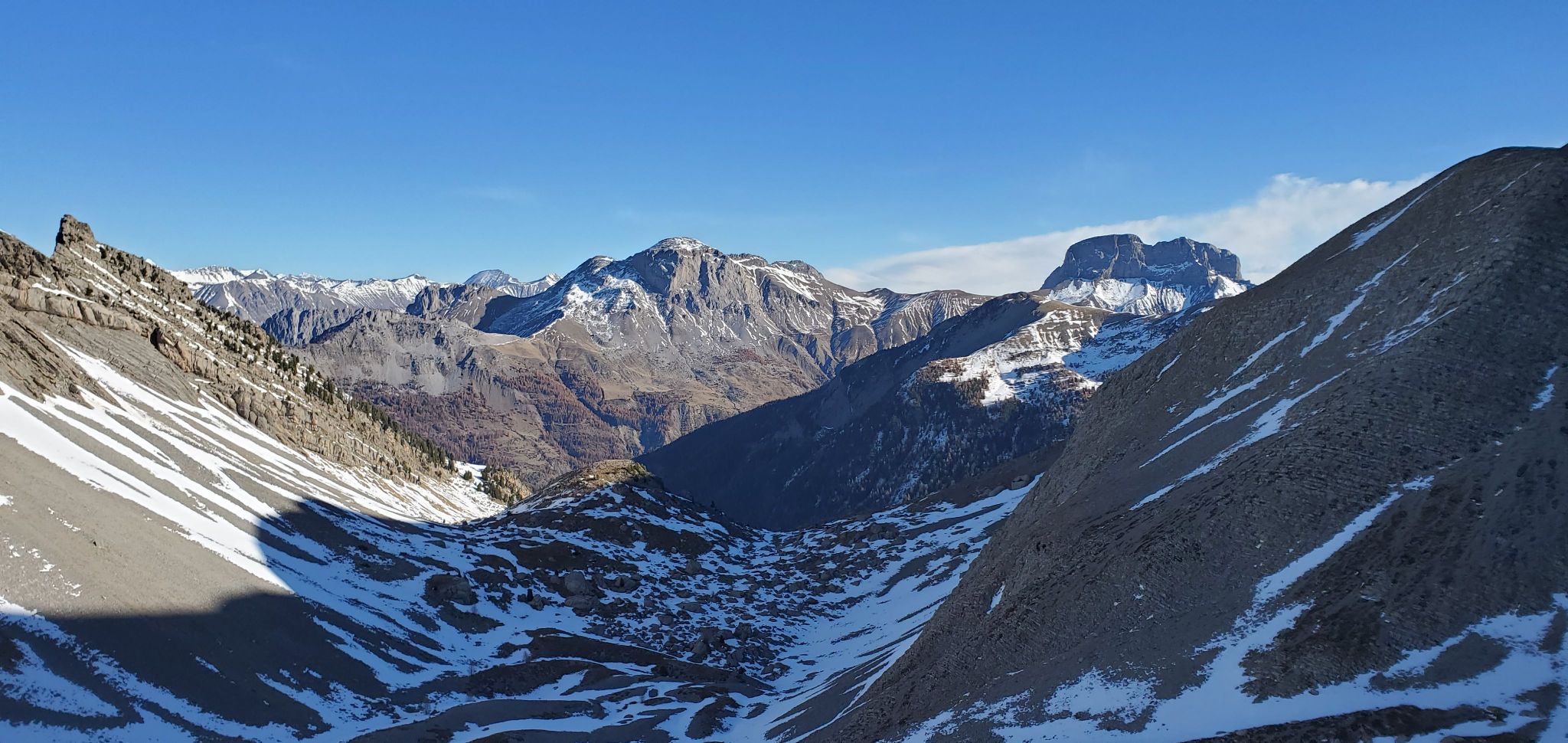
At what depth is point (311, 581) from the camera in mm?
78500

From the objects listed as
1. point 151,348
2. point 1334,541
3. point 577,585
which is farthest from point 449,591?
point 1334,541

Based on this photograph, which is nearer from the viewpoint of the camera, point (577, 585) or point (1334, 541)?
point (1334, 541)

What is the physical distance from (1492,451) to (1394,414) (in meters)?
4.50

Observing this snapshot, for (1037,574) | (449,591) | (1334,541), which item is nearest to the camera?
(1334,541)

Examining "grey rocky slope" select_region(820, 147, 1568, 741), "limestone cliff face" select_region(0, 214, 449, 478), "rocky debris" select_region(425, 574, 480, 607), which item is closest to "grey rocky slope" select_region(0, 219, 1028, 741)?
"rocky debris" select_region(425, 574, 480, 607)

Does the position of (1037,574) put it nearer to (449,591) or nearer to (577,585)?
(449,591)

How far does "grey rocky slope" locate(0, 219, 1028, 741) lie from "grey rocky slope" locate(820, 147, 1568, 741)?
23.6m

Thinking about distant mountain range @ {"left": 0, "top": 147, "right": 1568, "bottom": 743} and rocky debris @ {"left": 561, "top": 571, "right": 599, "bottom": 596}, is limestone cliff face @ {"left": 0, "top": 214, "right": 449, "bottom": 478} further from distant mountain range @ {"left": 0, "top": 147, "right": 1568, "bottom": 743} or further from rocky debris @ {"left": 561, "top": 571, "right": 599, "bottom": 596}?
rocky debris @ {"left": 561, "top": 571, "right": 599, "bottom": 596}

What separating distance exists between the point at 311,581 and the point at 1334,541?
254 ft

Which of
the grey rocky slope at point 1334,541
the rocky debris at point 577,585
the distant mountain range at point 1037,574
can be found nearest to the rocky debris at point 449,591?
the distant mountain range at point 1037,574

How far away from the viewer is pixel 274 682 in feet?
197

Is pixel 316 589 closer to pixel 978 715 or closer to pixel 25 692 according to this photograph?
pixel 25 692

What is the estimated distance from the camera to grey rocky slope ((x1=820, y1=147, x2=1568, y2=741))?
3038cm

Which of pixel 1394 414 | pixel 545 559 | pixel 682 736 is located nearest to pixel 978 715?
pixel 1394 414
